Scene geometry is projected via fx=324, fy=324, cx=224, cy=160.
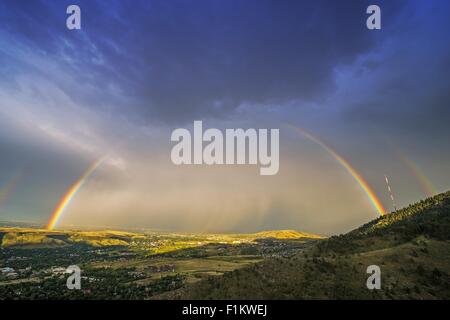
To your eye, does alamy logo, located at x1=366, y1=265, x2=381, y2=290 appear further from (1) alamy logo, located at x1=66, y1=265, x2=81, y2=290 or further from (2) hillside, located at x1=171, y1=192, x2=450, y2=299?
(1) alamy logo, located at x1=66, y1=265, x2=81, y2=290

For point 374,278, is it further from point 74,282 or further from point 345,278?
point 74,282

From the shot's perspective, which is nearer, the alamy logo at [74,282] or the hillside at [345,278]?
the hillside at [345,278]

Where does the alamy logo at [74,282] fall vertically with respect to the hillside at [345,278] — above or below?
below

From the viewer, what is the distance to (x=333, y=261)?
143 feet

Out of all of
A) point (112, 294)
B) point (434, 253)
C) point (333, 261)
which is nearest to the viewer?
point (333, 261)

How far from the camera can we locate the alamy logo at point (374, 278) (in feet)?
120

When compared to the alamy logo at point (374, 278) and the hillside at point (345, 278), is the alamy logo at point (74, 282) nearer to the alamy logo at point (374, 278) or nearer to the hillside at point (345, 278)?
the hillside at point (345, 278)

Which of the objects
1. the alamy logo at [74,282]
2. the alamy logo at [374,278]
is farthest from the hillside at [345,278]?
the alamy logo at [74,282]

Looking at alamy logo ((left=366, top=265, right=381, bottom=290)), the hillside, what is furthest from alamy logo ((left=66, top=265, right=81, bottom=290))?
alamy logo ((left=366, top=265, right=381, bottom=290))

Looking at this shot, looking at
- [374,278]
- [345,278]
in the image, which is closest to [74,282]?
[345,278]
